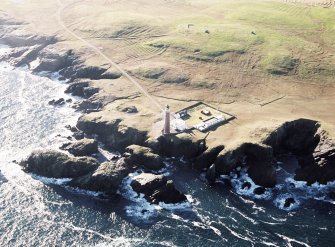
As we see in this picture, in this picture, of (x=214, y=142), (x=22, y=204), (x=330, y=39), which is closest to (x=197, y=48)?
(x=330, y=39)

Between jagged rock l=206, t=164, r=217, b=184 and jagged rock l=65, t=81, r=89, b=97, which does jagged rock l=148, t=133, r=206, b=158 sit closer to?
jagged rock l=206, t=164, r=217, b=184

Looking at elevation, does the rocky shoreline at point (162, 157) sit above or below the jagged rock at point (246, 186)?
above

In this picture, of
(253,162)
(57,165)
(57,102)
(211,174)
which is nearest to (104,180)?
(57,165)

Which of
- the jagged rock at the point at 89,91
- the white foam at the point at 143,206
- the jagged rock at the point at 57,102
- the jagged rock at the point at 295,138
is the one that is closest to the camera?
the white foam at the point at 143,206

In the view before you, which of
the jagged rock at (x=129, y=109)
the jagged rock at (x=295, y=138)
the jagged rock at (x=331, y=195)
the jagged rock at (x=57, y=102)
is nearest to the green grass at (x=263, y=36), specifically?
the jagged rock at (x=295, y=138)

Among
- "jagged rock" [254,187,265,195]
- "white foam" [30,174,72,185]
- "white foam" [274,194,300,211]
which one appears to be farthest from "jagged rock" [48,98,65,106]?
"white foam" [274,194,300,211]

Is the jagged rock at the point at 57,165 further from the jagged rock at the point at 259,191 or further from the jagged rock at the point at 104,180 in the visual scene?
the jagged rock at the point at 259,191
